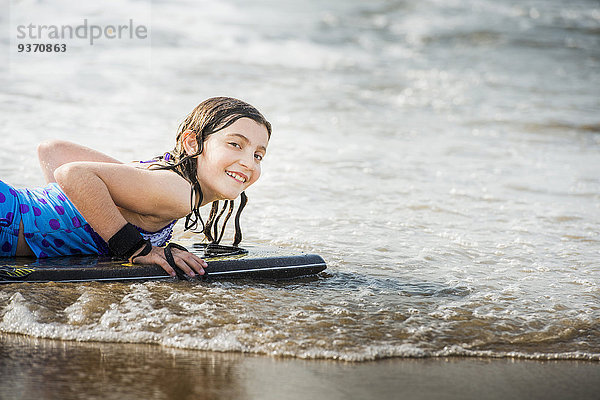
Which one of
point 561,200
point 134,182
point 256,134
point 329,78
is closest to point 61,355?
point 134,182

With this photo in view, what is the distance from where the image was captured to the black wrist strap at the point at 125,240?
9.98 ft

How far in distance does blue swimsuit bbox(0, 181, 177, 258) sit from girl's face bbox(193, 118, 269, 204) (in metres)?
0.43

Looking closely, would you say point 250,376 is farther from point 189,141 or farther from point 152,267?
point 189,141

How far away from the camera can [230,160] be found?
10.5 ft

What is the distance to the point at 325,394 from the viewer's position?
213 centimetres

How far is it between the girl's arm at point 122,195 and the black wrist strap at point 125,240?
0.02 metres

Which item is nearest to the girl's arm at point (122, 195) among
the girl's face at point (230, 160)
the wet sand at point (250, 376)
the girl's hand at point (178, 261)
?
the girl's hand at point (178, 261)

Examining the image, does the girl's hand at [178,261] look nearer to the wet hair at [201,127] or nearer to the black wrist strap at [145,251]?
the black wrist strap at [145,251]

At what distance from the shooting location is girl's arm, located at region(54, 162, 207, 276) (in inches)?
118

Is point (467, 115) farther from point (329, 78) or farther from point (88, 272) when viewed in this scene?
point (88, 272)

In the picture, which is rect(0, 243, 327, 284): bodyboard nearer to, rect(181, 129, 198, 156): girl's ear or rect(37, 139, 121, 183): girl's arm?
rect(181, 129, 198, 156): girl's ear
